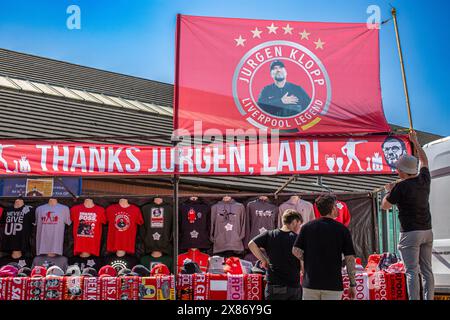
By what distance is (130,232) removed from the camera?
10.3 meters

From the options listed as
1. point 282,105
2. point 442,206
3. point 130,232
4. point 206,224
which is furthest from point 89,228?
point 442,206

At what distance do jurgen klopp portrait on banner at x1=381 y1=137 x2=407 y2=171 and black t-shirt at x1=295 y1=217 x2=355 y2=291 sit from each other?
7.59 feet

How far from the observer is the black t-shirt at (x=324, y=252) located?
205 inches

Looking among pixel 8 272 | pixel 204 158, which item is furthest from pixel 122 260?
pixel 204 158

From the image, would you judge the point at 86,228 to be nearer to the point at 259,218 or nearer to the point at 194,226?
the point at 194,226

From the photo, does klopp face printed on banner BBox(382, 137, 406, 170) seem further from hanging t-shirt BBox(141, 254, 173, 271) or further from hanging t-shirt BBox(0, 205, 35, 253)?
hanging t-shirt BBox(0, 205, 35, 253)

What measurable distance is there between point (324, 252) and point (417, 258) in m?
1.14

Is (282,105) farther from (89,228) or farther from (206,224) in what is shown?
(89,228)

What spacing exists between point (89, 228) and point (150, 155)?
3681mm

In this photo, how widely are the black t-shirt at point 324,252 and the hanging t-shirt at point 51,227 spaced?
19.9 ft

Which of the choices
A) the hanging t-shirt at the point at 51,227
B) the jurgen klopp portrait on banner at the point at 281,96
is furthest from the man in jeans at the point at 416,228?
the hanging t-shirt at the point at 51,227

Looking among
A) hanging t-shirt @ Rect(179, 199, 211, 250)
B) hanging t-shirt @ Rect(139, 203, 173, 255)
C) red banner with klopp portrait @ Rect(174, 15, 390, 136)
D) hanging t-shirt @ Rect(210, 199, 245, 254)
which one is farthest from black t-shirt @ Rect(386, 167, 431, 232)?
hanging t-shirt @ Rect(139, 203, 173, 255)

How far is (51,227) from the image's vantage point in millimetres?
10133
